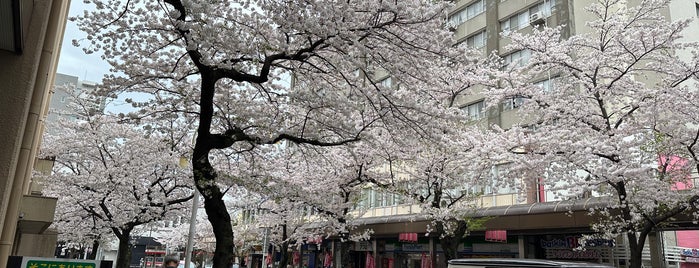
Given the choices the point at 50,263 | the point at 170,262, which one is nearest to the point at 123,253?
the point at 170,262

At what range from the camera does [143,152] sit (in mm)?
18188

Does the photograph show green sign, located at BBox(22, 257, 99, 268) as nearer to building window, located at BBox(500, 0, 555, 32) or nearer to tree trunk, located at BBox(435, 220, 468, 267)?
tree trunk, located at BBox(435, 220, 468, 267)

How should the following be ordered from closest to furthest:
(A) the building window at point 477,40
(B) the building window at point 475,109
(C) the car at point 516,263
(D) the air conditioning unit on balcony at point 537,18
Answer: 1. (C) the car at point 516,263
2. (D) the air conditioning unit on balcony at point 537,18
3. (B) the building window at point 475,109
4. (A) the building window at point 477,40

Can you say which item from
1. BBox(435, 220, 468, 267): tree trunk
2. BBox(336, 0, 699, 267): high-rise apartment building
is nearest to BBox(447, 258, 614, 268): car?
BBox(336, 0, 699, 267): high-rise apartment building

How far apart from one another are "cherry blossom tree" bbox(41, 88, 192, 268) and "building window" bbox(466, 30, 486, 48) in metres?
19.3

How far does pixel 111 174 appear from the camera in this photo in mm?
17844

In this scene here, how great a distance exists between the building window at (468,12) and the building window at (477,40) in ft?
4.45

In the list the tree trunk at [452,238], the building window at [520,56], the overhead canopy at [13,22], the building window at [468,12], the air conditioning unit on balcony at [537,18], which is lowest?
the tree trunk at [452,238]

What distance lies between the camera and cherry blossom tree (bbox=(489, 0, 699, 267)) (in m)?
11.9

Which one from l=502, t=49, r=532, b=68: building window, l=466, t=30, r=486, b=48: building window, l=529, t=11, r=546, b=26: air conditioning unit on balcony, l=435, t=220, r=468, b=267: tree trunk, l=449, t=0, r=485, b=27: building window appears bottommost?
l=435, t=220, r=468, b=267: tree trunk

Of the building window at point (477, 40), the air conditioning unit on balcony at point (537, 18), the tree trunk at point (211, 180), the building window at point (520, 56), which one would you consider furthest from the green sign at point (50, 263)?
the building window at point (477, 40)

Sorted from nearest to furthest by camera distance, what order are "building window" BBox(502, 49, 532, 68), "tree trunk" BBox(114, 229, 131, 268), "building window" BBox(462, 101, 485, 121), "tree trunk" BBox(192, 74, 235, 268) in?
"tree trunk" BBox(192, 74, 235, 268), "tree trunk" BBox(114, 229, 131, 268), "building window" BBox(502, 49, 532, 68), "building window" BBox(462, 101, 485, 121)

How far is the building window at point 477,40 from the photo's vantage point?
99.5 ft

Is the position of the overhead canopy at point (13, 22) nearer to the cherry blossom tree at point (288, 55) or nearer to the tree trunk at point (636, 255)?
the cherry blossom tree at point (288, 55)
